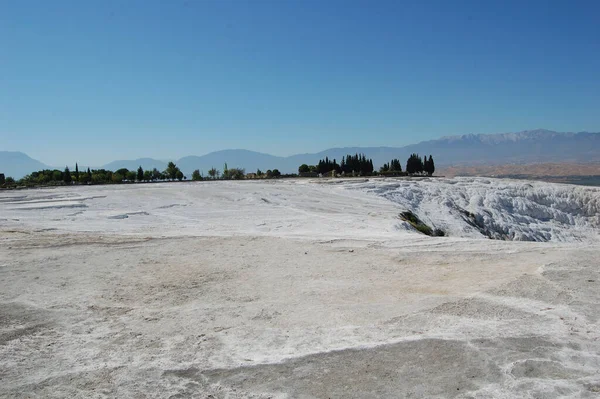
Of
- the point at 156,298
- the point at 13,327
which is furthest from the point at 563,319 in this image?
the point at 13,327

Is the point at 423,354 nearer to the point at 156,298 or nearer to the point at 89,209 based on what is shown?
the point at 156,298

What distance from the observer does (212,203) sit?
2812 centimetres

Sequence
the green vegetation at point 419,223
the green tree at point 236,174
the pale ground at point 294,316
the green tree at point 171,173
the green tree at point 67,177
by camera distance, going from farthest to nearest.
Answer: the green tree at point 236,174 < the green tree at point 171,173 < the green tree at point 67,177 < the green vegetation at point 419,223 < the pale ground at point 294,316

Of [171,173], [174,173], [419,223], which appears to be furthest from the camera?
[171,173]

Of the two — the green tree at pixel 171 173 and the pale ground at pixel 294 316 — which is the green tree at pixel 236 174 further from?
the pale ground at pixel 294 316

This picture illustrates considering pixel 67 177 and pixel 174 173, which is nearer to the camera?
pixel 67 177

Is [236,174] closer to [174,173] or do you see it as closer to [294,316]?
[174,173]

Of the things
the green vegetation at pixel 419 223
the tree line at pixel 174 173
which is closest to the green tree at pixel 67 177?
the tree line at pixel 174 173

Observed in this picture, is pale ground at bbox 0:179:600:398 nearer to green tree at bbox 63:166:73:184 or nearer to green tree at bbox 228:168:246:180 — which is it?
green tree at bbox 63:166:73:184

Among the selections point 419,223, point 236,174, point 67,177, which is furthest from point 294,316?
point 236,174

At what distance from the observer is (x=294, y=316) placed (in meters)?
7.98

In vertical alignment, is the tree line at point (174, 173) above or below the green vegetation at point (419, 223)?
above

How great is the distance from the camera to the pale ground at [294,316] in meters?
5.61

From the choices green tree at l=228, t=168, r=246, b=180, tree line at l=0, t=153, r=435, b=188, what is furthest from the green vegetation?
green tree at l=228, t=168, r=246, b=180
